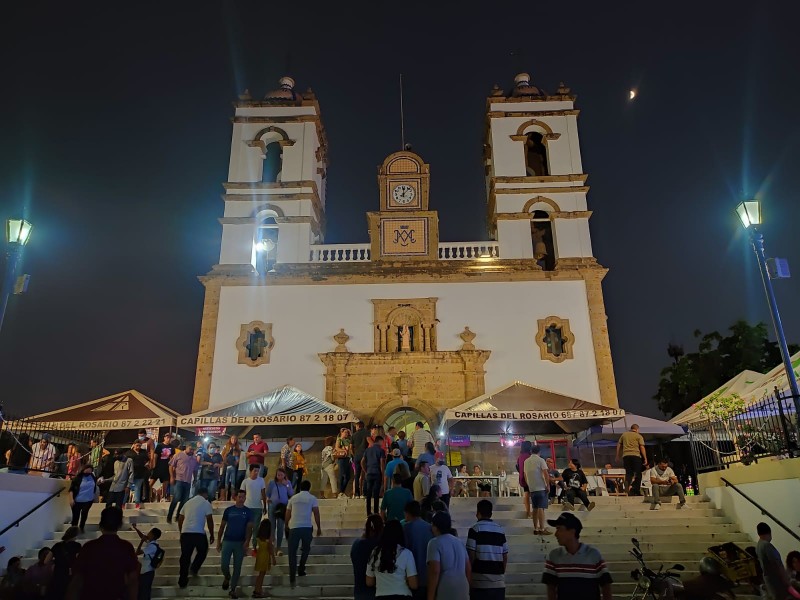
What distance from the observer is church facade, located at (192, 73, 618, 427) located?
18500 millimetres

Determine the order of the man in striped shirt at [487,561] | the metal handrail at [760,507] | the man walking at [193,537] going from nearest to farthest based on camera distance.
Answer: the man in striped shirt at [487,561] → the man walking at [193,537] → the metal handrail at [760,507]

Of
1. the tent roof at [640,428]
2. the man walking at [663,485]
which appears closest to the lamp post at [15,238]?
the man walking at [663,485]

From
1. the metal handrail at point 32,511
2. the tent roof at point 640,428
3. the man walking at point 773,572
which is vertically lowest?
the man walking at point 773,572

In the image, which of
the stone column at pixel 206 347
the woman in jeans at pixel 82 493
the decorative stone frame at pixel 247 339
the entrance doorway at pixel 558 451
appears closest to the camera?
the woman in jeans at pixel 82 493

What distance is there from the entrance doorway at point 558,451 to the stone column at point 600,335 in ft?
5.78

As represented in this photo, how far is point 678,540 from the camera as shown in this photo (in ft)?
31.6

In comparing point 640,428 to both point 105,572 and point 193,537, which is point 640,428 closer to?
point 193,537

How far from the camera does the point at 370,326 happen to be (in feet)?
63.2

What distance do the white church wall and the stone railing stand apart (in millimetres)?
1335

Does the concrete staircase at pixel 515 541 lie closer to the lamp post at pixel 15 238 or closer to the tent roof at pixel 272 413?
the tent roof at pixel 272 413

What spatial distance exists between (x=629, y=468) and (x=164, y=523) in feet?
29.5

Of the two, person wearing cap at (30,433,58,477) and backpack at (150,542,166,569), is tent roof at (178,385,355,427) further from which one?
backpack at (150,542,166,569)

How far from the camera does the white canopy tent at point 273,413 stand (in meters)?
15.1

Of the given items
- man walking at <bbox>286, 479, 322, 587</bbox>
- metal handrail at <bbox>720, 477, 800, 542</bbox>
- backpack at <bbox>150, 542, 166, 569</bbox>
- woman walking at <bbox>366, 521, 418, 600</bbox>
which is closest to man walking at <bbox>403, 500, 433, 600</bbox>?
woman walking at <bbox>366, 521, 418, 600</bbox>
